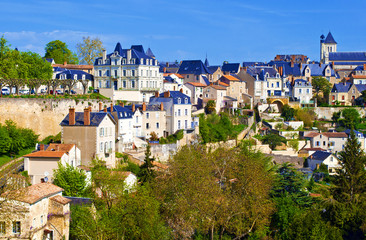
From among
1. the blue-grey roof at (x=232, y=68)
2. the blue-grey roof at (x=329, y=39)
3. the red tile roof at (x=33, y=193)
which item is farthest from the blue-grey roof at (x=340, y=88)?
the red tile roof at (x=33, y=193)

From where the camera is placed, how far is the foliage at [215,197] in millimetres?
29391

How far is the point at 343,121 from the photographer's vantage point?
6531cm

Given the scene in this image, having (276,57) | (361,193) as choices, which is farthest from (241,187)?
(276,57)

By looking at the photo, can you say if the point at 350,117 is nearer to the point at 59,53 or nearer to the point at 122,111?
the point at 122,111

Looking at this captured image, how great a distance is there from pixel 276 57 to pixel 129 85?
50.9 meters

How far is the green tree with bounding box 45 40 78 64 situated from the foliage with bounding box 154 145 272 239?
4321 centimetres

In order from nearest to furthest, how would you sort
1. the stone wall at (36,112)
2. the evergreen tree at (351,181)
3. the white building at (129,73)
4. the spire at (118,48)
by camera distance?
the evergreen tree at (351,181)
the stone wall at (36,112)
the white building at (129,73)
the spire at (118,48)

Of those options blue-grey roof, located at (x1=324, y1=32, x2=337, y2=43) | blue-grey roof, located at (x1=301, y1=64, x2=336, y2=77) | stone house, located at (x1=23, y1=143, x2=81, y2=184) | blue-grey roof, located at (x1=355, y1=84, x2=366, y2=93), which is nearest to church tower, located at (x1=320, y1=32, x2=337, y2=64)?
blue-grey roof, located at (x1=324, y1=32, x2=337, y2=43)

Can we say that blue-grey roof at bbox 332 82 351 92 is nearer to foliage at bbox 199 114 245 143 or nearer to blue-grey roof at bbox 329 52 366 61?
foliage at bbox 199 114 245 143

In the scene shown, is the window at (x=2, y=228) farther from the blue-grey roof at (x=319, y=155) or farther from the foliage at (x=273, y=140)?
the foliage at (x=273, y=140)

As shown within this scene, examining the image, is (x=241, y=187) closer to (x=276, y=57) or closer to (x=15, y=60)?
(x=15, y=60)

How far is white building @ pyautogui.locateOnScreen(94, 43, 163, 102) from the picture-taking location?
56.8 metres

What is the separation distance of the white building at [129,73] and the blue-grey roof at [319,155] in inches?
721

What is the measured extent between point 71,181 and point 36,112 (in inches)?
575
